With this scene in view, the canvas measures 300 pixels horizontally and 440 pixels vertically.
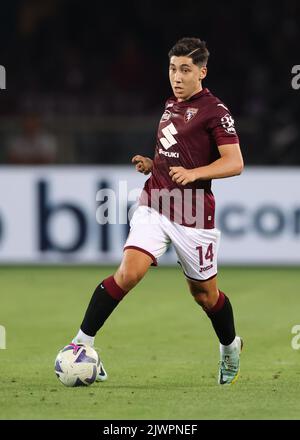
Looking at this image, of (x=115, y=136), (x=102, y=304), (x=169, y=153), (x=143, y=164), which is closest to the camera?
(x=102, y=304)

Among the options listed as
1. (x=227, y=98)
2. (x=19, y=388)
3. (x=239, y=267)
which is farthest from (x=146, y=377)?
(x=227, y=98)

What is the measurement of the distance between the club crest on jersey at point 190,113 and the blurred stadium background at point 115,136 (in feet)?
5.73

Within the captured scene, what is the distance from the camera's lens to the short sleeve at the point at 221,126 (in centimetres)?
707

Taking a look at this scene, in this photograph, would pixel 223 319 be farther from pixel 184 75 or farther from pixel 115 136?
pixel 115 136

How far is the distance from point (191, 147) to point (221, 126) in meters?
0.25

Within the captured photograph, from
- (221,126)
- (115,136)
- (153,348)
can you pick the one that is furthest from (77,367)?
(115,136)

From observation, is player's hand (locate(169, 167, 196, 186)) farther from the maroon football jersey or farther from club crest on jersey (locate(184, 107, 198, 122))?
club crest on jersey (locate(184, 107, 198, 122))

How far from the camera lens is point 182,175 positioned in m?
6.79

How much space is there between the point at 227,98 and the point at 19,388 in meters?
12.4

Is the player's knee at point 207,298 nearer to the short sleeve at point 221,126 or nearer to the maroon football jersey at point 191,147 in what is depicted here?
the maroon football jersey at point 191,147

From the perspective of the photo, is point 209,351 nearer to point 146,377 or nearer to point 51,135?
point 146,377

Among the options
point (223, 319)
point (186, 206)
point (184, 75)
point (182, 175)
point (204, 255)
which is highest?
point (184, 75)

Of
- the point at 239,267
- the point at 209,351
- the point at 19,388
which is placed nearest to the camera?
the point at 19,388
